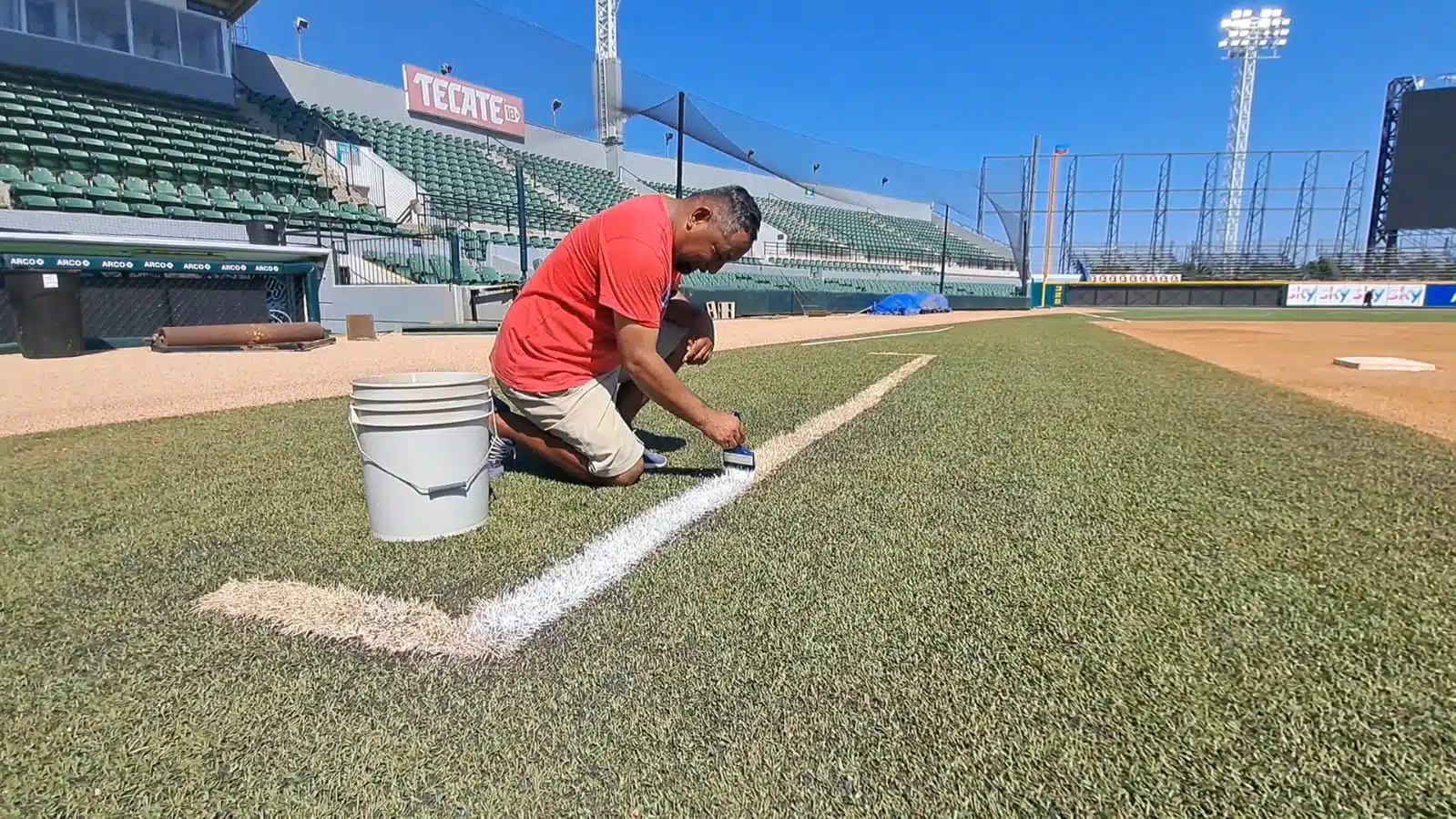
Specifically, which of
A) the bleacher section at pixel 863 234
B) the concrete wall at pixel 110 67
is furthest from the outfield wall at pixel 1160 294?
the concrete wall at pixel 110 67

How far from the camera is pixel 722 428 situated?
2.38 metres

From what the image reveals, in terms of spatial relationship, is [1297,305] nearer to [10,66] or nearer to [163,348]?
[163,348]

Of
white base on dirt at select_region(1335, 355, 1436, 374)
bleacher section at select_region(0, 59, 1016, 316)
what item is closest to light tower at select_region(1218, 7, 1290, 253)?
bleacher section at select_region(0, 59, 1016, 316)

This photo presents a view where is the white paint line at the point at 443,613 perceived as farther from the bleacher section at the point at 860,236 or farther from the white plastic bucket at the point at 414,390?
the bleacher section at the point at 860,236

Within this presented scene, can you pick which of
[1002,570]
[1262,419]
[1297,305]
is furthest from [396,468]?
[1297,305]

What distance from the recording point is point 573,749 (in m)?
1.13

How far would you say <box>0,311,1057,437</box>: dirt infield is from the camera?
4656 millimetres

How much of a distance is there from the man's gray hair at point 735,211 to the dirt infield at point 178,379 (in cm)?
413

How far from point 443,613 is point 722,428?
3.54 feet

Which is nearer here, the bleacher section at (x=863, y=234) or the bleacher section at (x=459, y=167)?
the bleacher section at (x=459, y=167)

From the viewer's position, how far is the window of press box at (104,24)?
1756 centimetres

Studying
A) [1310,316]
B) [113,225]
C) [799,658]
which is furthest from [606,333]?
[1310,316]

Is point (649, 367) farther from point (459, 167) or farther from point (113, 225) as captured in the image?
point (459, 167)

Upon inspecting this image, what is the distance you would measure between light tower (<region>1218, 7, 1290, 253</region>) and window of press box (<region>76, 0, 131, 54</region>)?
183 feet
